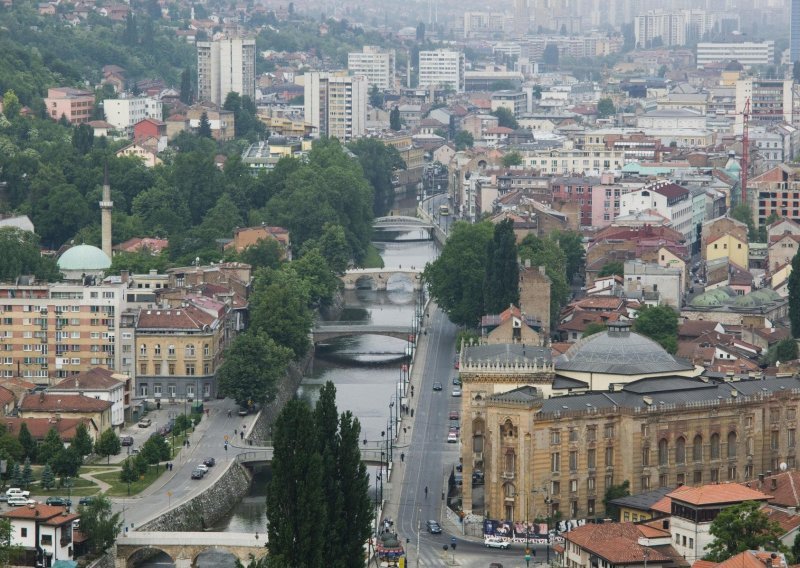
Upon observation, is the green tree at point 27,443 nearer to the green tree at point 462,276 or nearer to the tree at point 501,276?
the tree at point 501,276

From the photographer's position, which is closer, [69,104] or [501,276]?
[501,276]

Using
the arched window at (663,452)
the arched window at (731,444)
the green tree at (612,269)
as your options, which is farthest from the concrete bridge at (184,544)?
the green tree at (612,269)

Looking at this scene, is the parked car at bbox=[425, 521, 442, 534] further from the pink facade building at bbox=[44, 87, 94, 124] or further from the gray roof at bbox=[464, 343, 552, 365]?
the pink facade building at bbox=[44, 87, 94, 124]

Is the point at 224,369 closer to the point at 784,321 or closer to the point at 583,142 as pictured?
the point at 784,321

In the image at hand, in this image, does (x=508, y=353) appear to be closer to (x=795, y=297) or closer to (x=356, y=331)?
(x=795, y=297)

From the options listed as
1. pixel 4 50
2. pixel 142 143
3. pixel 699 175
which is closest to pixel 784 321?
pixel 699 175

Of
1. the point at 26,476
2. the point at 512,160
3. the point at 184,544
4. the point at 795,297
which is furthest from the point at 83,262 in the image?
the point at 512,160

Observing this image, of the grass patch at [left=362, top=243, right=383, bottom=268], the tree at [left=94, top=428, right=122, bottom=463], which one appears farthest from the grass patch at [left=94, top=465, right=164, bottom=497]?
the grass patch at [left=362, top=243, right=383, bottom=268]
